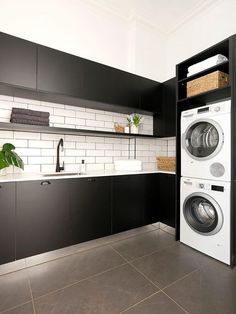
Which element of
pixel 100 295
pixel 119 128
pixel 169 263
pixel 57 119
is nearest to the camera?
pixel 100 295

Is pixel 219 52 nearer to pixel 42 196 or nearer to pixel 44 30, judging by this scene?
pixel 44 30

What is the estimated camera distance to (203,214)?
2.08 m

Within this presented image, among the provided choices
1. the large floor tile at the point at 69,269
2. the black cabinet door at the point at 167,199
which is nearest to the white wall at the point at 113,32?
the black cabinet door at the point at 167,199

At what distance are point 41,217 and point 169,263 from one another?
1.33 metres

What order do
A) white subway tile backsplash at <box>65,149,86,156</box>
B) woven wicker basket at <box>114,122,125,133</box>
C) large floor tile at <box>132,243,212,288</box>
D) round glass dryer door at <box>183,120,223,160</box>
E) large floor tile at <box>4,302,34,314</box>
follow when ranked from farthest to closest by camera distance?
woven wicker basket at <box>114,122,125,133</box>
white subway tile backsplash at <box>65,149,86,156</box>
round glass dryer door at <box>183,120,223,160</box>
large floor tile at <box>132,243,212,288</box>
large floor tile at <box>4,302,34,314</box>

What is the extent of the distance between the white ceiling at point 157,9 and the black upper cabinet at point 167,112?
3.17ft

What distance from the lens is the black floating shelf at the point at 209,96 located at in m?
1.89

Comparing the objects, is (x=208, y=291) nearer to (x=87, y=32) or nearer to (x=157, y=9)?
(x=87, y=32)

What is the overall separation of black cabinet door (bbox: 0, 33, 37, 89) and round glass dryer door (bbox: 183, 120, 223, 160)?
1787 millimetres

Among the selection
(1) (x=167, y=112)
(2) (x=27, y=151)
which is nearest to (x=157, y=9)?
(1) (x=167, y=112)

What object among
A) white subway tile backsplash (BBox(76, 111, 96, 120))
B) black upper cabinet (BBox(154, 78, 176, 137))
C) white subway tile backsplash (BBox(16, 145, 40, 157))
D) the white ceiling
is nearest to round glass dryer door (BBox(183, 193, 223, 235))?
black upper cabinet (BBox(154, 78, 176, 137))

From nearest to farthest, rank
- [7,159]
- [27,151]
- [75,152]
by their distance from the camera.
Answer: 1. [7,159]
2. [27,151]
3. [75,152]

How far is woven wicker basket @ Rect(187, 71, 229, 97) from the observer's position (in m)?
1.89

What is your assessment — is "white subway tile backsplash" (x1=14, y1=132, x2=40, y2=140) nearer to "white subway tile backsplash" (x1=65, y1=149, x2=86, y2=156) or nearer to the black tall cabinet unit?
"white subway tile backsplash" (x1=65, y1=149, x2=86, y2=156)
